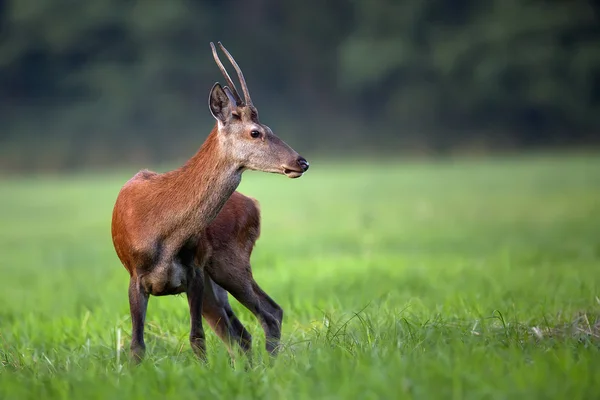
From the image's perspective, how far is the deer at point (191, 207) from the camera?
5.40 meters

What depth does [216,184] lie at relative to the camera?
217 inches

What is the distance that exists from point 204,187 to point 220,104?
470mm

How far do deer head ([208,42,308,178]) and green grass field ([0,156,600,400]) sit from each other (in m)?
0.89

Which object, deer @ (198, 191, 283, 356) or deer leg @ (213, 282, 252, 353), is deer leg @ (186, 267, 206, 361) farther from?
deer leg @ (213, 282, 252, 353)

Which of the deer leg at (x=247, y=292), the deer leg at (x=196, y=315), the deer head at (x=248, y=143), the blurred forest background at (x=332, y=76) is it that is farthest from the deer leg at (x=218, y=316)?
the blurred forest background at (x=332, y=76)

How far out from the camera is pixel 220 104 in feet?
18.6

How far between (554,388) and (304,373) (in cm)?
111

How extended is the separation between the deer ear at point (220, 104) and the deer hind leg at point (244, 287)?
2.66 feet

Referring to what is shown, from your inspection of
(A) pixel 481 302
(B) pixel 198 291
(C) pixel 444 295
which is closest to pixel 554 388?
(B) pixel 198 291

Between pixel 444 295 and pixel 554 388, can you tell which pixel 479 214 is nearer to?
pixel 444 295

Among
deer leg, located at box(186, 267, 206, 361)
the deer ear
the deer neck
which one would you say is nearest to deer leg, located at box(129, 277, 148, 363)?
deer leg, located at box(186, 267, 206, 361)

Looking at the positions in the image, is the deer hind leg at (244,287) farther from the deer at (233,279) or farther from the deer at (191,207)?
the deer at (191,207)

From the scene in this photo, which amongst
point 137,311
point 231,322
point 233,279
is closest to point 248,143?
point 233,279

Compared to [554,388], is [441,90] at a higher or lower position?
higher
